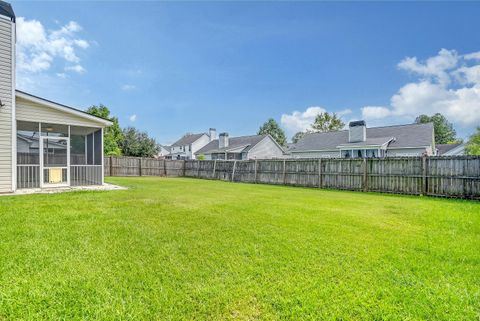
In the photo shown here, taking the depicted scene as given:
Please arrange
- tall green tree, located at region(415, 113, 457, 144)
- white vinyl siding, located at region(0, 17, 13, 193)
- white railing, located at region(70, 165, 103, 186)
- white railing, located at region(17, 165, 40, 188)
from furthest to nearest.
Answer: tall green tree, located at region(415, 113, 457, 144), white railing, located at region(70, 165, 103, 186), white railing, located at region(17, 165, 40, 188), white vinyl siding, located at region(0, 17, 13, 193)

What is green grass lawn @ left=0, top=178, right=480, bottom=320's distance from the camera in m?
2.18

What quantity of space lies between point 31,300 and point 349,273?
3.14m

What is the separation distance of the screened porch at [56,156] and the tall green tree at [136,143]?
2110cm

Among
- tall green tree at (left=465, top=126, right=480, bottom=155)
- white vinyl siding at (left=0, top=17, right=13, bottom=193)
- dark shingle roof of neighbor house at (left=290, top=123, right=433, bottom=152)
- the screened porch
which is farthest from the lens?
dark shingle roof of neighbor house at (left=290, top=123, right=433, bottom=152)

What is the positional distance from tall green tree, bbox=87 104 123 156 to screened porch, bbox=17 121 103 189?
57.2 feet

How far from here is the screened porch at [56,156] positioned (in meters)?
9.80

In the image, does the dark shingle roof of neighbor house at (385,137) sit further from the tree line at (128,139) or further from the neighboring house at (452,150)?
the tree line at (128,139)

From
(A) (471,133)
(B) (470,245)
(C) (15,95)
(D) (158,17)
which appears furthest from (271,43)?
(A) (471,133)

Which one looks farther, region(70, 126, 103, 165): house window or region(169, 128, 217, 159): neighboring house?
region(169, 128, 217, 159): neighboring house

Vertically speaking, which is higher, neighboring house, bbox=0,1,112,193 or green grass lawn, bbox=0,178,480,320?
neighboring house, bbox=0,1,112,193

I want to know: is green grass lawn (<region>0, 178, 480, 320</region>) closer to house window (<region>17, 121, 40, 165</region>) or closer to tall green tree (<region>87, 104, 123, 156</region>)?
house window (<region>17, 121, 40, 165</region>)

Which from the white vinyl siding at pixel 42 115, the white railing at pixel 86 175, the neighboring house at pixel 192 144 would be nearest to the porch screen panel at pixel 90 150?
the white railing at pixel 86 175

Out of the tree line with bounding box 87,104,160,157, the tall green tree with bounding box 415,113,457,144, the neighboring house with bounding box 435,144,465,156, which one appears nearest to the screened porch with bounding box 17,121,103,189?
the tree line with bounding box 87,104,160,157

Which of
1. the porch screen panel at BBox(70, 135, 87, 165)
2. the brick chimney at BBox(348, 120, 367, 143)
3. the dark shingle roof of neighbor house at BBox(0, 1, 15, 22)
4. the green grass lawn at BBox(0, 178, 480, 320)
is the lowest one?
the green grass lawn at BBox(0, 178, 480, 320)
